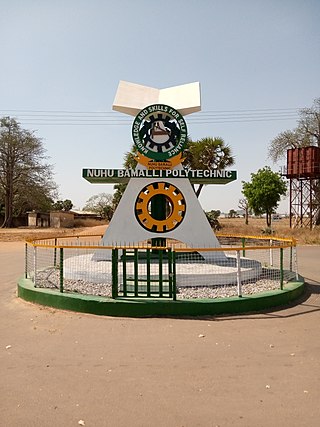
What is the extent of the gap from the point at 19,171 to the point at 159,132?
118 feet

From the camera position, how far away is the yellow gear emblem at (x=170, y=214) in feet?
38.0

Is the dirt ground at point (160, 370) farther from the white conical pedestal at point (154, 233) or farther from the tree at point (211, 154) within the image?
the tree at point (211, 154)

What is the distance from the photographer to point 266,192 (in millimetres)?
39500

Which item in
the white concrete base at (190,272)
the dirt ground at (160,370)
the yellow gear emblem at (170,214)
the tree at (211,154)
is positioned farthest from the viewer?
the tree at (211,154)

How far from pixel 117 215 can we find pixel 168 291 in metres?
4.28

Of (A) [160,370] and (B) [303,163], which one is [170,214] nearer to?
(A) [160,370]

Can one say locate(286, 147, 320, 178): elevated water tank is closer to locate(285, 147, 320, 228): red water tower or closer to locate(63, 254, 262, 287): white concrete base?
locate(285, 147, 320, 228): red water tower

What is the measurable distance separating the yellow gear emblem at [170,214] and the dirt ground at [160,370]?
462 centimetres

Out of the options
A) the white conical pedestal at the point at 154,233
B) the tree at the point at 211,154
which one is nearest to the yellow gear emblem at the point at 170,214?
the white conical pedestal at the point at 154,233

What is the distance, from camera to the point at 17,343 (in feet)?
19.7

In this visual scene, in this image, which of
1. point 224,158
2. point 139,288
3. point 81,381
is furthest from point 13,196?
point 81,381

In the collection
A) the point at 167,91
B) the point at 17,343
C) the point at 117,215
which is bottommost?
the point at 17,343

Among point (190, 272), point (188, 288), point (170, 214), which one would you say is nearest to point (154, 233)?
point (170, 214)

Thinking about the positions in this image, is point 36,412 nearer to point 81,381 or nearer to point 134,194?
point 81,381
